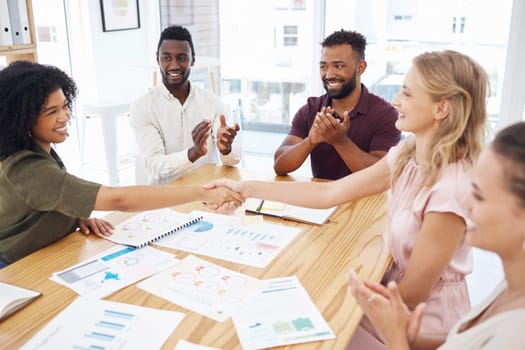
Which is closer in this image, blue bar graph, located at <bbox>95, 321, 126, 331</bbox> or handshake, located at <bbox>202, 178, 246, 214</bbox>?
blue bar graph, located at <bbox>95, 321, 126, 331</bbox>

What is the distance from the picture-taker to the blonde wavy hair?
1330mm

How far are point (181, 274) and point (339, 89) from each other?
1.41 metres

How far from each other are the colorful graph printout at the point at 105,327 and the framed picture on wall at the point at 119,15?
3552 mm

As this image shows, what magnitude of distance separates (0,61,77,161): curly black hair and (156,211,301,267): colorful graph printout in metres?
0.53

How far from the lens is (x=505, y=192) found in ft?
2.79

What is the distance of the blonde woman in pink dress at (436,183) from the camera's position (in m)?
1.29

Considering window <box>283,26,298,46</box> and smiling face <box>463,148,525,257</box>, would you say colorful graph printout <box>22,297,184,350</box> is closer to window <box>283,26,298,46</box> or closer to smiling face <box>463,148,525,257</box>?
smiling face <box>463,148,525,257</box>

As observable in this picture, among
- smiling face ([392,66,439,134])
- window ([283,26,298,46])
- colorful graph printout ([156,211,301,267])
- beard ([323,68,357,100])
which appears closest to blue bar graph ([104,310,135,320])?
colorful graph printout ([156,211,301,267])

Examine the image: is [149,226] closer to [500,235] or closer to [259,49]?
[500,235]

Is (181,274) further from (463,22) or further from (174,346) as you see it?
(463,22)

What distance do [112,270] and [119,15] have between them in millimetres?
3581

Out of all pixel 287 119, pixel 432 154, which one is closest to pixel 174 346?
pixel 432 154

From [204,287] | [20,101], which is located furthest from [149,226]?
[20,101]

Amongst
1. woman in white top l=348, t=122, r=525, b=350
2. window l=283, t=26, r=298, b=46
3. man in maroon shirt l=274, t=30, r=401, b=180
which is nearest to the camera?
woman in white top l=348, t=122, r=525, b=350
